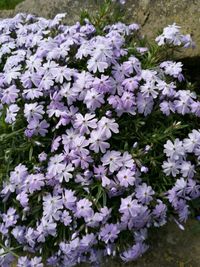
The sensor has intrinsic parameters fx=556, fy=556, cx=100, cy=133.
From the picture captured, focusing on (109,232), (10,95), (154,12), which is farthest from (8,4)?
(109,232)

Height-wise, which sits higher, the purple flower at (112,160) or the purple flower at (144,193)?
the purple flower at (112,160)

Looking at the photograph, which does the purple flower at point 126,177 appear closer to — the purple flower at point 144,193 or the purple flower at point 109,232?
the purple flower at point 144,193

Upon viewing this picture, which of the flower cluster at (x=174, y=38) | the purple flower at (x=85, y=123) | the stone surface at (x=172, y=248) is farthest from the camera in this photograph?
the flower cluster at (x=174, y=38)

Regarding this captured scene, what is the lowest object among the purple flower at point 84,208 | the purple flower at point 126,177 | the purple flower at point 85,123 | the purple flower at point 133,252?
the purple flower at point 133,252

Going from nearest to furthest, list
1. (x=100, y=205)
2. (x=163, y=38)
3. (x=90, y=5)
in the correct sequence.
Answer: (x=100, y=205), (x=163, y=38), (x=90, y=5)

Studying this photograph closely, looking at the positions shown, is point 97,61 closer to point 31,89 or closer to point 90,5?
point 31,89

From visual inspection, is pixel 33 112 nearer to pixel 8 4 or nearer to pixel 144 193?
pixel 144 193

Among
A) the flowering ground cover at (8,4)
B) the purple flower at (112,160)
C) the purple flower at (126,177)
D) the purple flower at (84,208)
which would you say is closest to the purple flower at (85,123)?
the purple flower at (112,160)

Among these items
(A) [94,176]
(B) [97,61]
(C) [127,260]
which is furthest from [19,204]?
(B) [97,61]
